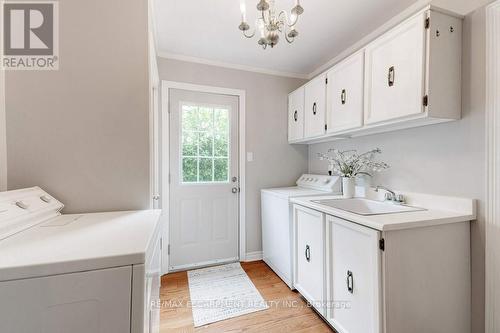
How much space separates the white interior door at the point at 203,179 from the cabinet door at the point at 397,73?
4.98ft

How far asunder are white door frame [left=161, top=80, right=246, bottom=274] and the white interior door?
49mm

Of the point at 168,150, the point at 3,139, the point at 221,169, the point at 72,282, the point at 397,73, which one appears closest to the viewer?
the point at 72,282

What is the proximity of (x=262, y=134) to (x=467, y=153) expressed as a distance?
1886mm

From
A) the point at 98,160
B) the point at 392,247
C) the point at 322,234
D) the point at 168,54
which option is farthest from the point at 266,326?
the point at 168,54

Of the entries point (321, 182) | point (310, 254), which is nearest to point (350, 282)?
point (310, 254)

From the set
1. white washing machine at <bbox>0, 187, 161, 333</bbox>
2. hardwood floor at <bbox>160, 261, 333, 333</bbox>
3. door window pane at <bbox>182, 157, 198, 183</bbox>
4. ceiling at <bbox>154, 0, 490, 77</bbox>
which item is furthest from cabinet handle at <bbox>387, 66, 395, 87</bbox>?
door window pane at <bbox>182, 157, 198, 183</bbox>

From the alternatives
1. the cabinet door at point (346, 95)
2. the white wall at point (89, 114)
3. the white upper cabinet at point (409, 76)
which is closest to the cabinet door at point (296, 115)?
the cabinet door at point (346, 95)

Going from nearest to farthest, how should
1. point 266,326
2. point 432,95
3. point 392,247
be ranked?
1. point 392,247
2. point 432,95
3. point 266,326

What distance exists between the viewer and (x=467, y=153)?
→ 4.39 feet

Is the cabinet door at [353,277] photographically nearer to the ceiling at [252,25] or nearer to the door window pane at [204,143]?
the door window pane at [204,143]

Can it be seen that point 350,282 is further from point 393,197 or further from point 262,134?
point 262,134

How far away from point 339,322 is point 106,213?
161 cm

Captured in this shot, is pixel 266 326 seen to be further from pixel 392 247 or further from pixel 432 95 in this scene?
pixel 432 95

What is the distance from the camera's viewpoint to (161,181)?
2.35m
